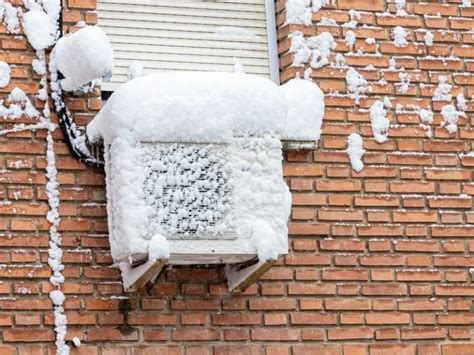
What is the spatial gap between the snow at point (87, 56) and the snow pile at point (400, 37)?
166 centimetres

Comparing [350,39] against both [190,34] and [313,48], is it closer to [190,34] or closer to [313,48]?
[313,48]

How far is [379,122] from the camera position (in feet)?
23.2

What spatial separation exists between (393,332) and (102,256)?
1.48 meters

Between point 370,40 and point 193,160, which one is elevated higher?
point 370,40

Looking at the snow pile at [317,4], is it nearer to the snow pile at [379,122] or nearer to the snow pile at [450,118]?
the snow pile at [379,122]

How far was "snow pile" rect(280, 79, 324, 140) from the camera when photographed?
6789 mm

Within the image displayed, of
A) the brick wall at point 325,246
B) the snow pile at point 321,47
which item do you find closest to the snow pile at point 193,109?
the brick wall at point 325,246

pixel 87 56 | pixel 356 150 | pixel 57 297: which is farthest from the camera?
pixel 356 150

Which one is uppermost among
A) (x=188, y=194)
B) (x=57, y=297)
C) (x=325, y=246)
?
(x=188, y=194)

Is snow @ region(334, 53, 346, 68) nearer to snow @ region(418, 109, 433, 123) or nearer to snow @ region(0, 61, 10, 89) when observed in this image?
snow @ region(418, 109, 433, 123)

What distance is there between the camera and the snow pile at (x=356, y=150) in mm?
6973

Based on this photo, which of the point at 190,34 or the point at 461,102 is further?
the point at 461,102

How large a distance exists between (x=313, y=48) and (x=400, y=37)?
0.48 metres

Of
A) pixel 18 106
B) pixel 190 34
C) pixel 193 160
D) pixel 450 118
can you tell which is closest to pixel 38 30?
pixel 18 106
